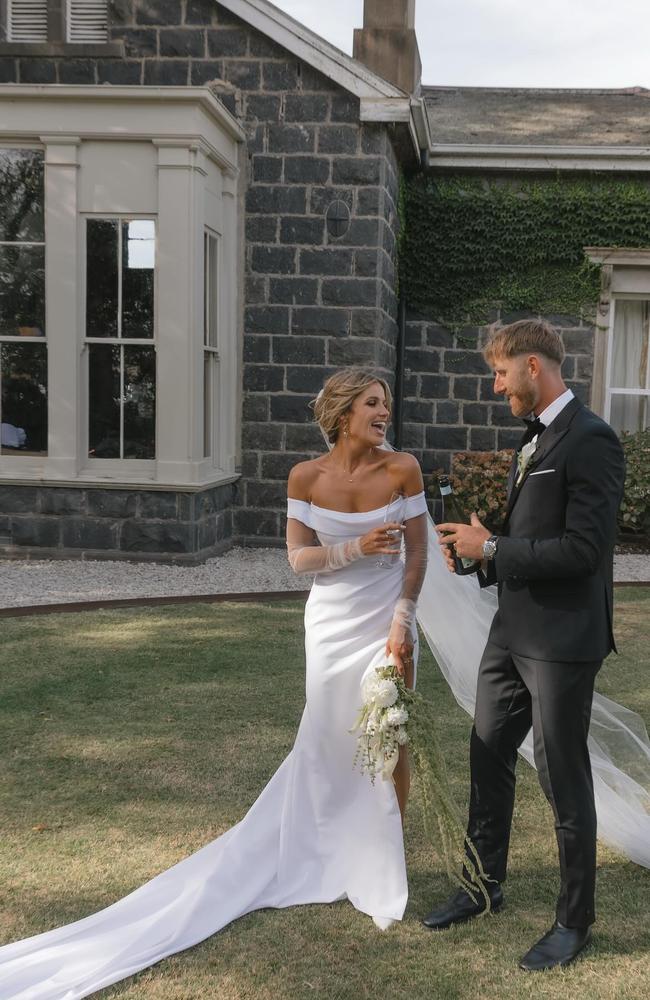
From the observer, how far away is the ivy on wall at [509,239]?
38.6 feet

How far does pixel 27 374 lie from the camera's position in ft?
31.9

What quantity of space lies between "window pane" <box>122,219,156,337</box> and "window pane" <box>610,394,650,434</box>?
20.1ft

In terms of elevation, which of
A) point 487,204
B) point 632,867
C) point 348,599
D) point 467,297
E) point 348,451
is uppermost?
point 487,204

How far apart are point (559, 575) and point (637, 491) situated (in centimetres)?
867

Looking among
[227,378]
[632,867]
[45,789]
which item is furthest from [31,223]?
[632,867]

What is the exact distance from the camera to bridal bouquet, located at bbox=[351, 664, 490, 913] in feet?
11.1

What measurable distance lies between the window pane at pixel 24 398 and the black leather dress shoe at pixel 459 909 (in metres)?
7.34

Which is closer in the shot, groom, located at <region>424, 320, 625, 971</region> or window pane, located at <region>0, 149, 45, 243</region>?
groom, located at <region>424, 320, 625, 971</region>

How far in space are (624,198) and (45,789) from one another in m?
9.89

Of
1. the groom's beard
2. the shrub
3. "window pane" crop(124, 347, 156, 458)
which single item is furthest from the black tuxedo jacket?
the shrub

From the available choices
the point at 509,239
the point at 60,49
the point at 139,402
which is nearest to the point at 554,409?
the point at 139,402

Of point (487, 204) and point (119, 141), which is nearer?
point (119, 141)

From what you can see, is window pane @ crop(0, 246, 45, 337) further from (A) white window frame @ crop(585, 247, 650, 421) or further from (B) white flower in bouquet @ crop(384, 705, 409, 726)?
(B) white flower in bouquet @ crop(384, 705, 409, 726)

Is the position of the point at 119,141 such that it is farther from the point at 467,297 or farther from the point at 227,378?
the point at 467,297
